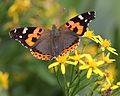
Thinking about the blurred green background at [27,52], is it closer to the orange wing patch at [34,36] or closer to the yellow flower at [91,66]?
the orange wing patch at [34,36]

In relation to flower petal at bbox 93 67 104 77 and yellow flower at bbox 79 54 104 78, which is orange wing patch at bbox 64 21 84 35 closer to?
yellow flower at bbox 79 54 104 78

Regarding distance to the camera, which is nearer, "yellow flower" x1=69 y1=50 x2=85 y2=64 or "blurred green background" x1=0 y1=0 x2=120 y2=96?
"yellow flower" x1=69 y1=50 x2=85 y2=64

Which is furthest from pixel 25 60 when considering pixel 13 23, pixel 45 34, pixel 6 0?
pixel 45 34

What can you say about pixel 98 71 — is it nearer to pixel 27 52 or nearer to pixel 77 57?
pixel 77 57

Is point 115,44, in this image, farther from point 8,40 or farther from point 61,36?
point 61,36

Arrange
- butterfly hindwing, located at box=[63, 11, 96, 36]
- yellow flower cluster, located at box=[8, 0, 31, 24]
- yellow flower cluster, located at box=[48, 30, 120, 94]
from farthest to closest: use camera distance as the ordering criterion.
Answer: yellow flower cluster, located at box=[8, 0, 31, 24], butterfly hindwing, located at box=[63, 11, 96, 36], yellow flower cluster, located at box=[48, 30, 120, 94]

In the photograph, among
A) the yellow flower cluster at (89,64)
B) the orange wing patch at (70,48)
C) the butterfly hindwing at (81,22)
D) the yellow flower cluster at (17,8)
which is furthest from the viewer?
the yellow flower cluster at (17,8)

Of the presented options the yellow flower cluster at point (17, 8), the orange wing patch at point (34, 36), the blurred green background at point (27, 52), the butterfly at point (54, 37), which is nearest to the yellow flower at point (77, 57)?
the butterfly at point (54, 37)

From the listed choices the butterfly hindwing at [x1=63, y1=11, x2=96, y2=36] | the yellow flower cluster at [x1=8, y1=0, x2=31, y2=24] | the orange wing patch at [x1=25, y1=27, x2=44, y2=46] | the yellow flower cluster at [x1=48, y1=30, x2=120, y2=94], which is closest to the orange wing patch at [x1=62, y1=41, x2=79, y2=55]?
the yellow flower cluster at [x1=48, y1=30, x2=120, y2=94]

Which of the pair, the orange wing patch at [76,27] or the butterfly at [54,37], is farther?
the orange wing patch at [76,27]

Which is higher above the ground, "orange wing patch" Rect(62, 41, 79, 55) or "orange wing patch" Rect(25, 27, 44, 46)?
"orange wing patch" Rect(25, 27, 44, 46)
